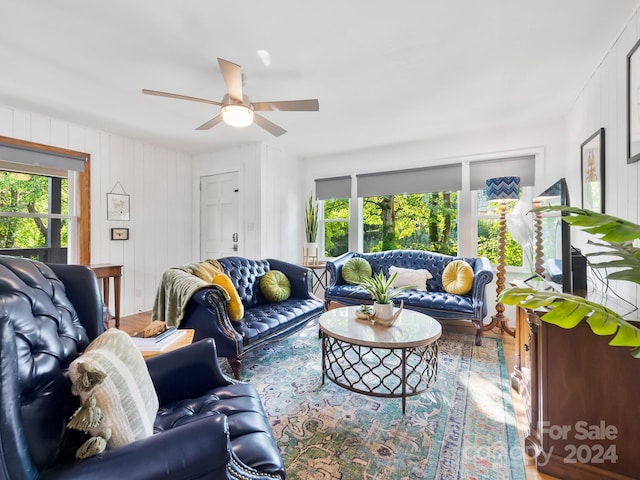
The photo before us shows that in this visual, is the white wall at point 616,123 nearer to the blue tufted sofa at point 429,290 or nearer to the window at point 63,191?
the blue tufted sofa at point 429,290

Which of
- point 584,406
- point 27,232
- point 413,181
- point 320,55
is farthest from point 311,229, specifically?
point 584,406

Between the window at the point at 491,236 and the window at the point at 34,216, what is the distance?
5.25m

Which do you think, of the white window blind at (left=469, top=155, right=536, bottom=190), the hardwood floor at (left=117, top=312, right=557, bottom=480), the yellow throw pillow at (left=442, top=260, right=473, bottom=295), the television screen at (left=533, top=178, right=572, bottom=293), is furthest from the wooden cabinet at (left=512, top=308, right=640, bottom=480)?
the white window blind at (left=469, top=155, right=536, bottom=190)

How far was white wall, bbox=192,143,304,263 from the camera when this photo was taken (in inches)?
172

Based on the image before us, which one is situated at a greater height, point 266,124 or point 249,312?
point 266,124

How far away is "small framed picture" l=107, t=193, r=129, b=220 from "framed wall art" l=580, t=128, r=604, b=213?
5132 millimetres

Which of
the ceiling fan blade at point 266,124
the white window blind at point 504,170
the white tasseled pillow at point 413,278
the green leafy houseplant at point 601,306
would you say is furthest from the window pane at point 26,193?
the white window blind at point 504,170

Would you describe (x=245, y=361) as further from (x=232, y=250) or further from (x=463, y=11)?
(x=463, y=11)

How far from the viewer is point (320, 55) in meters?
2.19

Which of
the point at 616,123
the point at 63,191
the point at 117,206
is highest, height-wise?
the point at 616,123

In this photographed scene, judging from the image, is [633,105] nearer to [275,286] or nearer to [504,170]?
[504,170]

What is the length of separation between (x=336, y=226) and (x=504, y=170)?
97.4 inches

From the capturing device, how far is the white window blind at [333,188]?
15.7ft

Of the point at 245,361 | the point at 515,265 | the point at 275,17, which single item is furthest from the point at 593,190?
the point at 245,361
